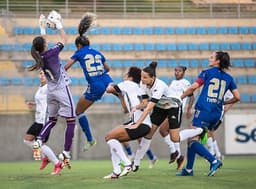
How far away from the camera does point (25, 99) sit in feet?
64.9

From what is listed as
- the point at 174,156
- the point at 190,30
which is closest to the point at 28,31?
the point at 190,30

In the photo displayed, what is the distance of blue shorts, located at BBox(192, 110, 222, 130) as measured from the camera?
1109cm

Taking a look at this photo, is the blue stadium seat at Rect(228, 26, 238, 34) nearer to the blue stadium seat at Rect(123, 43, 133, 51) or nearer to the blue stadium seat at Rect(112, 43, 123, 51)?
the blue stadium seat at Rect(123, 43, 133, 51)

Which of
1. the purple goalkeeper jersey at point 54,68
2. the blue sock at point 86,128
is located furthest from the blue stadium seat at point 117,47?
the purple goalkeeper jersey at point 54,68

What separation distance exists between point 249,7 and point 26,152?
9085mm

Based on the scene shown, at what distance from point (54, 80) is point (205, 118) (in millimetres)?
2456

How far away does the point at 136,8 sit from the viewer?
80.3ft

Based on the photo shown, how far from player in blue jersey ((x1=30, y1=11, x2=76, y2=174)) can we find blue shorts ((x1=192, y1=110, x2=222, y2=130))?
1.99 metres

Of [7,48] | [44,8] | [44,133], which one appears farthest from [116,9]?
[44,133]

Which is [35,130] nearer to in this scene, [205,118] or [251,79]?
[205,118]

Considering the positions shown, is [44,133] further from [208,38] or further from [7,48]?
[208,38]

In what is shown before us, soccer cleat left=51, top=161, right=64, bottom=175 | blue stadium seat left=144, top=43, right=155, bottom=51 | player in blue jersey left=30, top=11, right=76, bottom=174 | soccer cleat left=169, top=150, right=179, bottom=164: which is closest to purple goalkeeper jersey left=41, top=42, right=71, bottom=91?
player in blue jersey left=30, top=11, right=76, bottom=174

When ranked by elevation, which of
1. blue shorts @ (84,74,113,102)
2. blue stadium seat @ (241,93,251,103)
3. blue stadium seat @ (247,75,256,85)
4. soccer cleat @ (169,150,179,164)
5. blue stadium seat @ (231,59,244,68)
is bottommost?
soccer cleat @ (169,150,179,164)

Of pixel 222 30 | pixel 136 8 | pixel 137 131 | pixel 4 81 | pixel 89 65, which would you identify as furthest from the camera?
pixel 136 8
